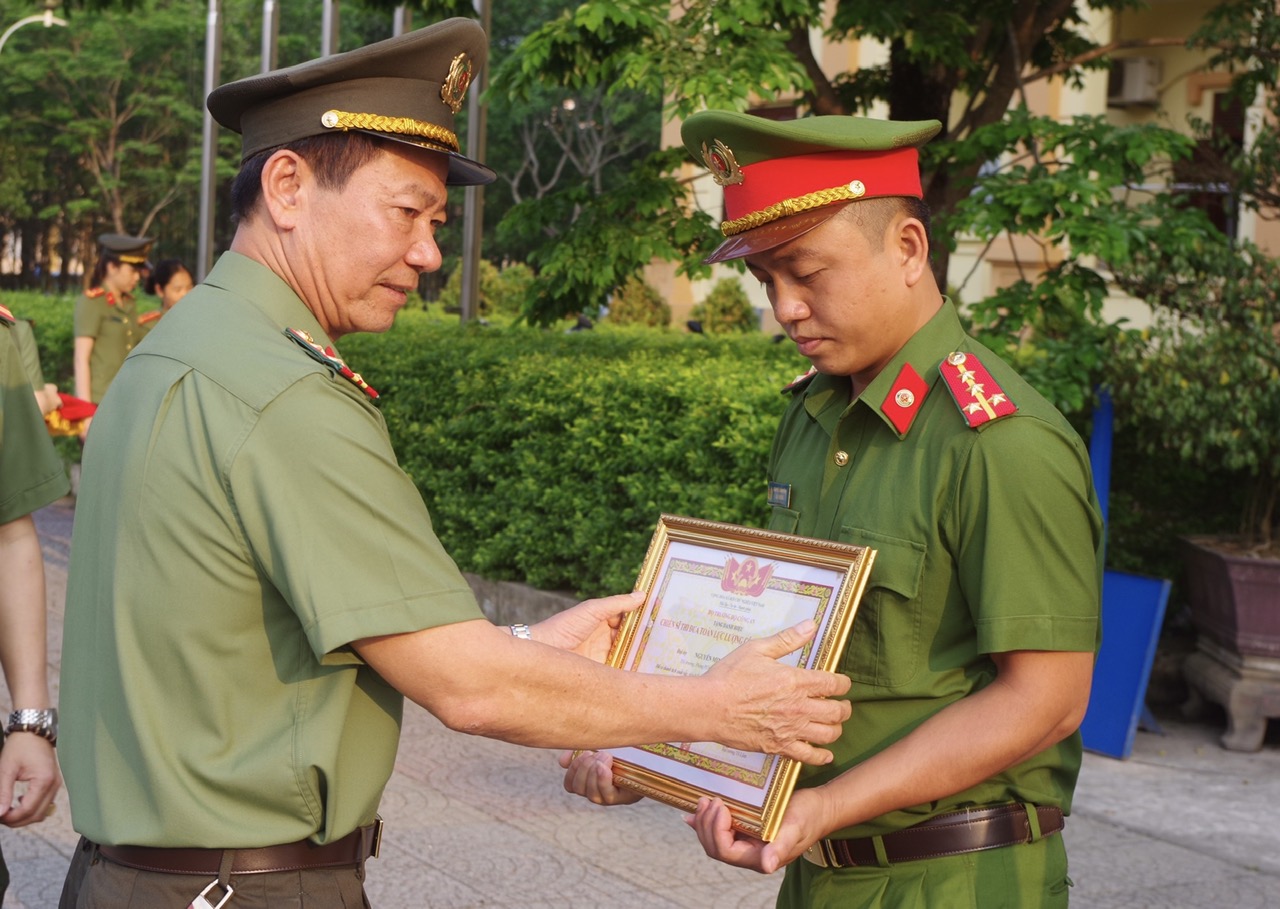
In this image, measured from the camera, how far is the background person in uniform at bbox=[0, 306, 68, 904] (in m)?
3.00

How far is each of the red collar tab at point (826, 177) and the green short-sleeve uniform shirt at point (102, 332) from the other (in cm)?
928

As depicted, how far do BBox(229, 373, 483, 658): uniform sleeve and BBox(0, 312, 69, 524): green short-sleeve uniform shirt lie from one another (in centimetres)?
143

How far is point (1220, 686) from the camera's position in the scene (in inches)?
262

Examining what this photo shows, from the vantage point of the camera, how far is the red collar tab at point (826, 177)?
2.49 m

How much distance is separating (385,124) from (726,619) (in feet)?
3.21

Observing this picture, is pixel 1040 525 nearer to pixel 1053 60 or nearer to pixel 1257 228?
pixel 1053 60

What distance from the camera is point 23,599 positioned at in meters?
3.14

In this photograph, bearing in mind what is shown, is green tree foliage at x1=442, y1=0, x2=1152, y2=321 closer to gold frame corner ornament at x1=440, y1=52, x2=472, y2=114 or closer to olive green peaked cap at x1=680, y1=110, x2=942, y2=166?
olive green peaked cap at x1=680, y1=110, x2=942, y2=166

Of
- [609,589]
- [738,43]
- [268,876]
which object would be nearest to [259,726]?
[268,876]

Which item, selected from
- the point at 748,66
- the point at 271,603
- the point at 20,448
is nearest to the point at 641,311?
the point at 748,66

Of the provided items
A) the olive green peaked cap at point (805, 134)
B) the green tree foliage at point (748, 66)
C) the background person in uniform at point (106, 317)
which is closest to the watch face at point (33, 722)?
the olive green peaked cap at point (805, 134)

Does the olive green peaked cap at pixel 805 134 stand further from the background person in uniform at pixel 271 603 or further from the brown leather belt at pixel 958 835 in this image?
the brown leather belt at pixel 958 835

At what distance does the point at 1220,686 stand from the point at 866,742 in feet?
15.6

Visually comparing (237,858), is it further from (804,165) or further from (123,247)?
(123,247)
